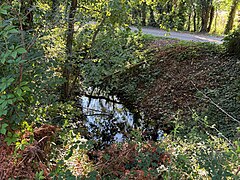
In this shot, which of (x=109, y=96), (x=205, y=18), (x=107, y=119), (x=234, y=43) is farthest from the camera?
(x=205, y=18)

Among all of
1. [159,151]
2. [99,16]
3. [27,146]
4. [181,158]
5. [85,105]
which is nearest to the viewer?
[27,146]

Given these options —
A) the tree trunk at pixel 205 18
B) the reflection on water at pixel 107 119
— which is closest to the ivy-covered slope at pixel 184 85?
the reflection on water at pixel 107 119

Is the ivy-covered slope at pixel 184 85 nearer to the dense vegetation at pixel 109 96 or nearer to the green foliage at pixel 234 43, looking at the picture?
the dense vegetation at pixel 109 96

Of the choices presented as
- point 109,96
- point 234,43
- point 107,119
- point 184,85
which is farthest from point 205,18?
point 107,119

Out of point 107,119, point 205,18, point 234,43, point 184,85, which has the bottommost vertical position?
point 107,119

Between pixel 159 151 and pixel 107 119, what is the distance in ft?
11.6

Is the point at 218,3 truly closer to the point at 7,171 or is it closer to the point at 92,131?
the point at 92,131

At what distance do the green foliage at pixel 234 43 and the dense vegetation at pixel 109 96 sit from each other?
0.03m

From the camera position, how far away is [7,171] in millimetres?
1983

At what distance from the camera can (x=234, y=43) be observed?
6.93 m

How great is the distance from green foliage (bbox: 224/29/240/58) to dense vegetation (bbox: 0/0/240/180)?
3 centimetres

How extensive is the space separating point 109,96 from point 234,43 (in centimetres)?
394

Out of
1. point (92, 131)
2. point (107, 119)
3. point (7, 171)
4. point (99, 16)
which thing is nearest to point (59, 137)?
point (7, 171)

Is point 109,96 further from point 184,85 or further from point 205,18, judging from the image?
point 205,18
